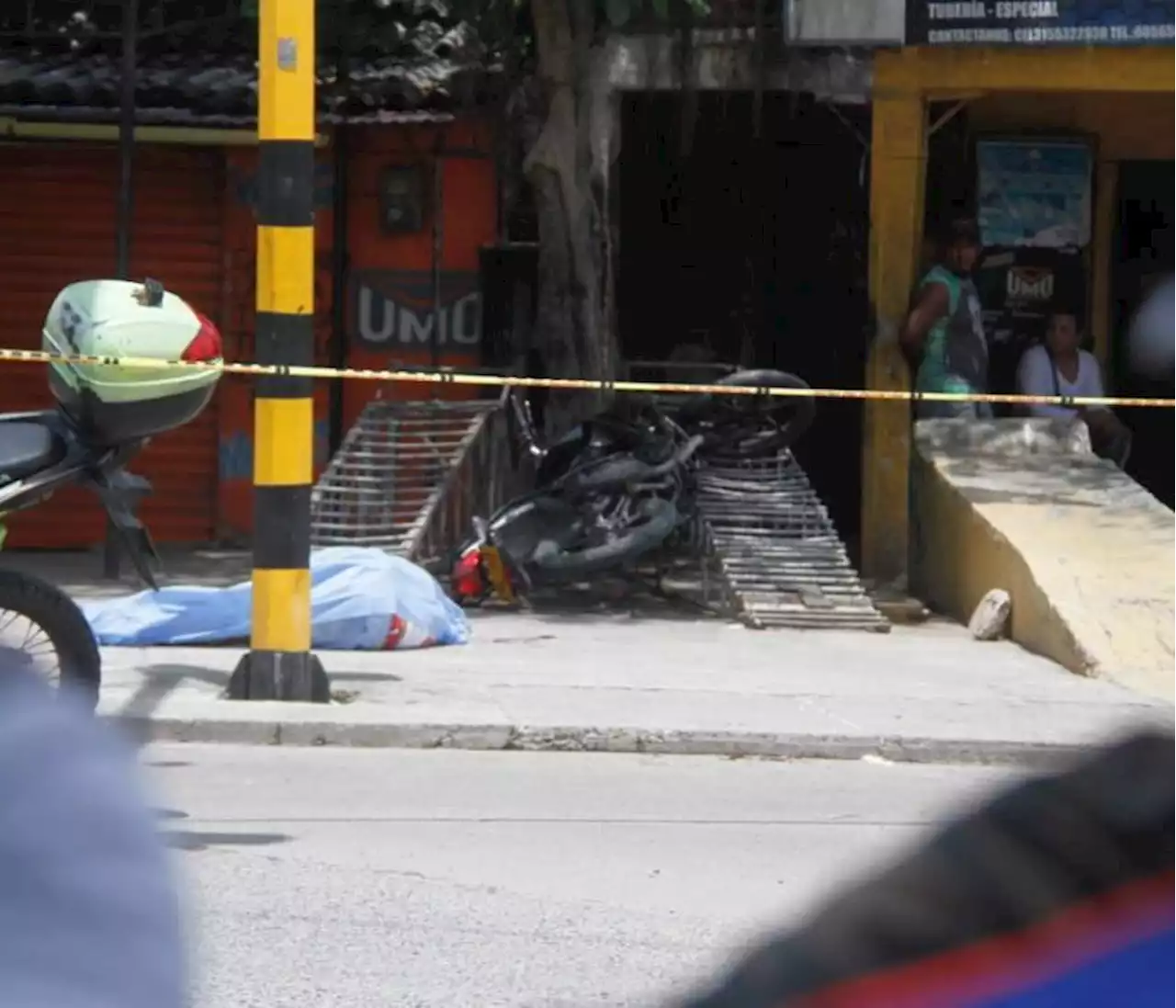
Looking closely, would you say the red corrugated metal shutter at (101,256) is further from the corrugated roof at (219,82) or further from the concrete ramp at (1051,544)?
the concrete ramp at (1051,544)

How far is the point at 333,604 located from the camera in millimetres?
10383

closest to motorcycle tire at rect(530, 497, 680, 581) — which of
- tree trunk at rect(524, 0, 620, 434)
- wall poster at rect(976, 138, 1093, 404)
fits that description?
tree trunk at rect(524, 0, 620, 434)

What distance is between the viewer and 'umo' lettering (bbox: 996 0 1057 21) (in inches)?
494

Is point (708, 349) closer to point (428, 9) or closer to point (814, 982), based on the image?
point (428, 9)

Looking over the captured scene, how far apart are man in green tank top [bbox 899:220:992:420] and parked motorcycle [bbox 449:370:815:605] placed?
3.08ft

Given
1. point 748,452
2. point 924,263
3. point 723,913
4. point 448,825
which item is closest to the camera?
point 723,913

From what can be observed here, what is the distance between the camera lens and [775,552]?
1220 centimetres

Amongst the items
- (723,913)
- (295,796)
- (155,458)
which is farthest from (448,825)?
(155,458)

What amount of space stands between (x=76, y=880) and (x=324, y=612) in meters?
9.30

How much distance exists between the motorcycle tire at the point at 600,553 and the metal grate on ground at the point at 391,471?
0.72m

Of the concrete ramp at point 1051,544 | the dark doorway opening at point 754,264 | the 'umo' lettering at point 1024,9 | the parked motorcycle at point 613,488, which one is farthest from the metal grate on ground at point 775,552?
the 'umo' lettering at point 1024,9

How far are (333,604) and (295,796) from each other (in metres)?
2.81

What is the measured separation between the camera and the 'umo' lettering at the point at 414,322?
14312 mm

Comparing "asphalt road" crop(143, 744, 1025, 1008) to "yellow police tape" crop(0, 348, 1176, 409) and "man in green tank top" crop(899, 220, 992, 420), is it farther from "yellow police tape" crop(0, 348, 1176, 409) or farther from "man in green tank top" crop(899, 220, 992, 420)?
"man in green tank top" crop(899, 220, 992, 420)
